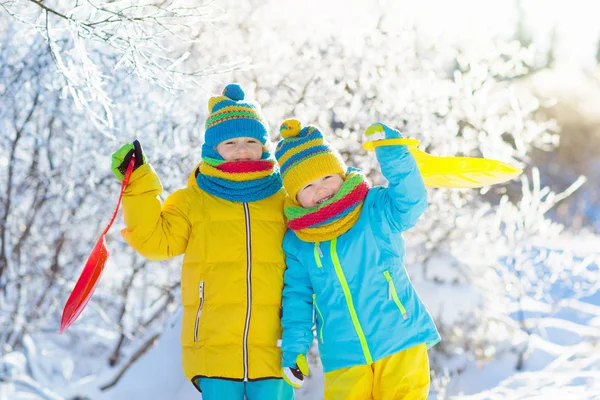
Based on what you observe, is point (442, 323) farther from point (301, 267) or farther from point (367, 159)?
point (301, 267)

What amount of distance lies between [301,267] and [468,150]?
16.1 feet

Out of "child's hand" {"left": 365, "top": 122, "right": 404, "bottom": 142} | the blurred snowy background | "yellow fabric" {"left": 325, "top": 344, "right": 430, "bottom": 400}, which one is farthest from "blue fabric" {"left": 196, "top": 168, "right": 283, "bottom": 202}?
the blurred snowy background

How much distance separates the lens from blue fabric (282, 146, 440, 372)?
106 inches

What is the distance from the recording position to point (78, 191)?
6059 millimetres

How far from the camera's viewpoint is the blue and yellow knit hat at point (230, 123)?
117 inches

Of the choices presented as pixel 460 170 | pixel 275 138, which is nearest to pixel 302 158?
pixel 460 170

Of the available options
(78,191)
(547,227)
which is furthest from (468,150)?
(78,191)

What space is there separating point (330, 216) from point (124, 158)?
0.92 meters

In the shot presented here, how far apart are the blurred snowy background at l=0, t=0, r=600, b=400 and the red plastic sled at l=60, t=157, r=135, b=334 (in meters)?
1.58

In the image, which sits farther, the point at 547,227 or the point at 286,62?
the point at 547,227

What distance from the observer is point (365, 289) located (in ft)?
9.01

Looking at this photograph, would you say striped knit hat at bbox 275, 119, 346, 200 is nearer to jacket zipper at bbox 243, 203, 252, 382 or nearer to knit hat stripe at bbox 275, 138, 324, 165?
knit hat stripe at bbox 275, 138, 324, 165

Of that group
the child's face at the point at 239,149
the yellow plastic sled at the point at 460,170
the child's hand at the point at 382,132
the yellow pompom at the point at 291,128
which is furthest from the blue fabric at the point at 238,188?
the yellow plastic sled at the point at 460,170

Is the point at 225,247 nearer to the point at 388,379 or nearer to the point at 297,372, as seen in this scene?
the point at 297,372
